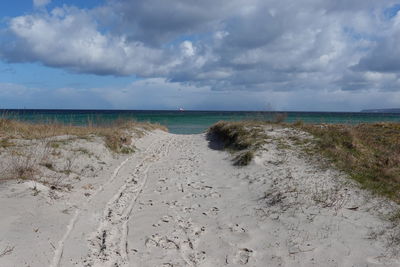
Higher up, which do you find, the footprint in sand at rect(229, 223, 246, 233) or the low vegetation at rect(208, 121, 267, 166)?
the low vegetation at rect(208, 121, 267, 166)

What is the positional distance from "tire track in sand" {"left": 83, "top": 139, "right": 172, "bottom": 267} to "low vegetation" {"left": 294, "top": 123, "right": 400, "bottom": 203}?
4827mm

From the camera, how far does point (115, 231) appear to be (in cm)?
499

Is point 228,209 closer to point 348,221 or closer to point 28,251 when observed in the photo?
point 348,221

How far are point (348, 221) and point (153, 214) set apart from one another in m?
3.32

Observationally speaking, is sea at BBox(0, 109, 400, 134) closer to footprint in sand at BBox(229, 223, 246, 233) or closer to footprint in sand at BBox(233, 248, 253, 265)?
footprint in sand at BBox(229, 223, 246, 233)

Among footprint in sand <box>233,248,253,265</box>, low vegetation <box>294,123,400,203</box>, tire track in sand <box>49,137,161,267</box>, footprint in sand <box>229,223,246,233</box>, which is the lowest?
footprint in sand <box>233,248,253,265</box>

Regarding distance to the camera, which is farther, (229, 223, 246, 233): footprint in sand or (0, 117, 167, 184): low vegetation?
(0, 117, 167, 184): low vegetation

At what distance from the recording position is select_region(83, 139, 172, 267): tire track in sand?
4.09m

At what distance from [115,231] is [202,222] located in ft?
4.80

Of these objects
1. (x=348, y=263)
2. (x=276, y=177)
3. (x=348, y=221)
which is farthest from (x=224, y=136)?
(x=348, y=263)

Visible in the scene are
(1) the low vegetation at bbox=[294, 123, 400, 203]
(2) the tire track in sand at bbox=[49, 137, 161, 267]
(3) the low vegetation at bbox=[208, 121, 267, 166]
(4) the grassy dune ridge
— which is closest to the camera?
(2) the tire track in sand at bbox=[49, 137, 161, 267]

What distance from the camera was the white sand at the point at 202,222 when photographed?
4.04 meters

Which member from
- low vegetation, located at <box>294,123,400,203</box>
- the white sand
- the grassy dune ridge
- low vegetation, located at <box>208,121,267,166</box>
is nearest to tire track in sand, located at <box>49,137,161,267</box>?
the white sand

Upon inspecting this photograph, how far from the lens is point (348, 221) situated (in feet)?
16.0
